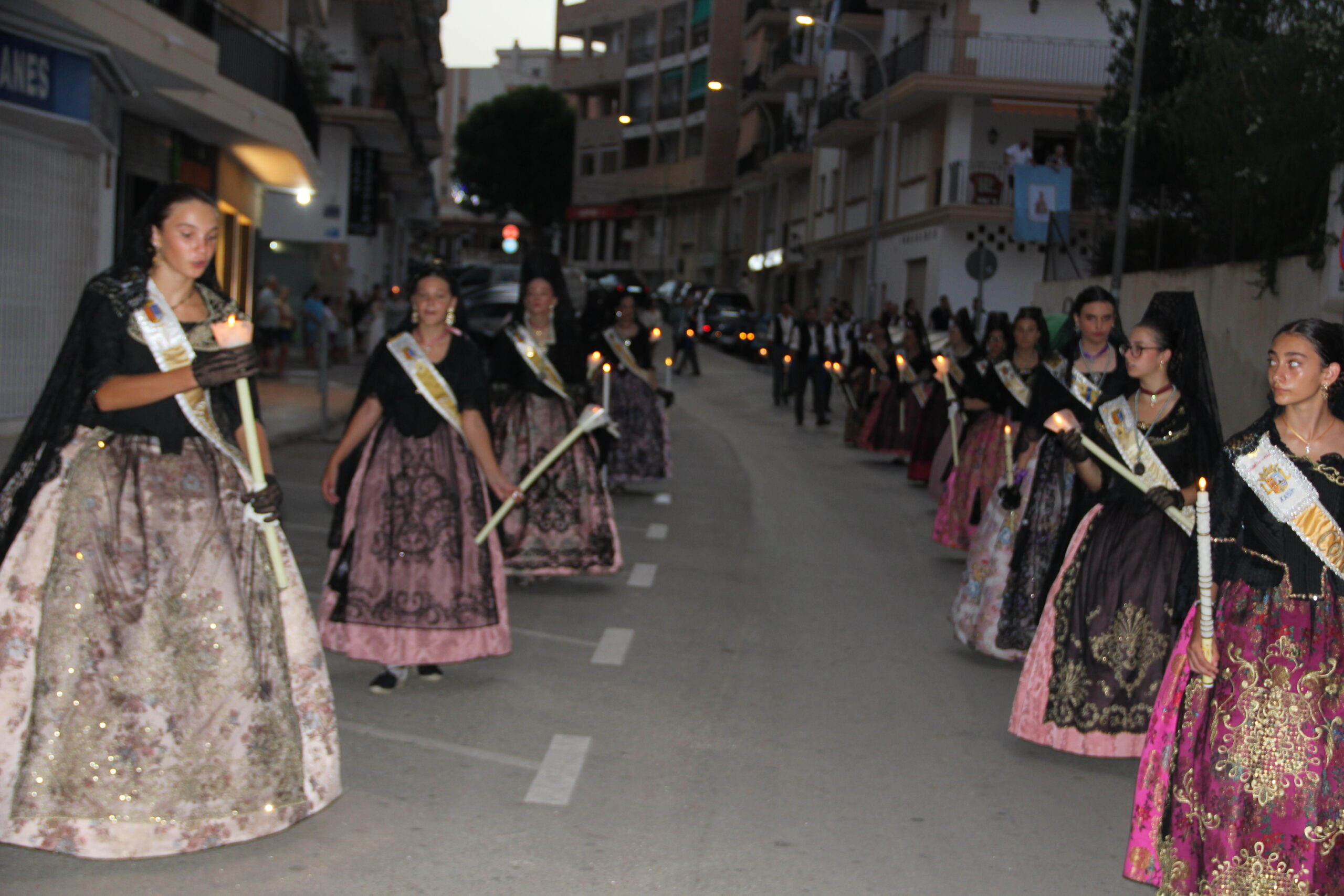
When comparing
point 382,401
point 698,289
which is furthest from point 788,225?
point 382,401

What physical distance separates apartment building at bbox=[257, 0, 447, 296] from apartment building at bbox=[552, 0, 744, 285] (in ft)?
64.0

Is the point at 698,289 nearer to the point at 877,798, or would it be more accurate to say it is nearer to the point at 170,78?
the point at 170,78

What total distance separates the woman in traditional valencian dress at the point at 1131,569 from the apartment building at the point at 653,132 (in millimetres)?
60351

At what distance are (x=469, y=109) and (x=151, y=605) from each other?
116217 mm

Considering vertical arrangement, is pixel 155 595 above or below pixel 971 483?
above

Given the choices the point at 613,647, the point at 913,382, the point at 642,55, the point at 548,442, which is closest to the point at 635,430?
the point at 548,442

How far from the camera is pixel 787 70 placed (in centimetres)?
5334

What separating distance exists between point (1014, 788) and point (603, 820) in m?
1.57

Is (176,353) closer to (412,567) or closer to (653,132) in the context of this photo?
(412,567)

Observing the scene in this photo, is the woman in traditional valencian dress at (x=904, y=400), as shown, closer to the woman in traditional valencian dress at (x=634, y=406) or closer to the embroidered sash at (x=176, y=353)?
the woman in traditional valencian dress at (x=634, y=406)

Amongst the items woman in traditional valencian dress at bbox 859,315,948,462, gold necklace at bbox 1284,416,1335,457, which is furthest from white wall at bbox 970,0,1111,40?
gold necklace at bbox 1284,416,1335,457

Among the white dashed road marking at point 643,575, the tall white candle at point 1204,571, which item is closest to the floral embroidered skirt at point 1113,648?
Answer: the tall white candle at point 1204,571

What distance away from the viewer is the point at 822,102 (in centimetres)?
4488

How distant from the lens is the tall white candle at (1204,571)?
13.1 ft
